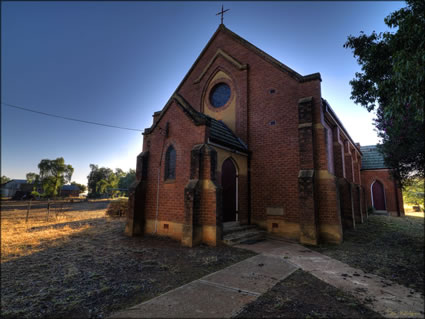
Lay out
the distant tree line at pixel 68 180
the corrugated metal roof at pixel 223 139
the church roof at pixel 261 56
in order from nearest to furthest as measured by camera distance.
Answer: the corrugated metal roof at pixel 223 139 < the church roof at pixel 261 56 < the distant tree line at pixel 68 180

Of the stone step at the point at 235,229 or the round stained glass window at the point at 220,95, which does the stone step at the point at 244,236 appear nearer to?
the stone step at the point at 235,229

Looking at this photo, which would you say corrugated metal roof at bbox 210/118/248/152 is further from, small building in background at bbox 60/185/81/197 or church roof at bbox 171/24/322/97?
small building in background at bbox 60/185/81/197

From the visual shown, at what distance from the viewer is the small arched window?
10367 millimetres

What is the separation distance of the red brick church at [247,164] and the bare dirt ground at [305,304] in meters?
4.21

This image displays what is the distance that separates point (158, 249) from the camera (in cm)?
797

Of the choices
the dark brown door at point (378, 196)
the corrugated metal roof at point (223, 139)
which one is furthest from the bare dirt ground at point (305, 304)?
the dark brown door at point (378, 196)

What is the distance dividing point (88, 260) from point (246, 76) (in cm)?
1169

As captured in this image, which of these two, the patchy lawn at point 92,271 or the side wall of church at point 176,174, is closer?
the patchy lawn at point 92,271

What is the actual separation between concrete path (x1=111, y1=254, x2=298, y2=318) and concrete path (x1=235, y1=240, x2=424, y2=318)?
0.83m

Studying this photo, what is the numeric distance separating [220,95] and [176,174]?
22.8ft

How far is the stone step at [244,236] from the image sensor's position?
8.39 meters

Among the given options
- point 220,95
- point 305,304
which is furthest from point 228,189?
point 305,304

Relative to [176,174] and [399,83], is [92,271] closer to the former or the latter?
[176,174]

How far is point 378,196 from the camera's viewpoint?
22.8 m
